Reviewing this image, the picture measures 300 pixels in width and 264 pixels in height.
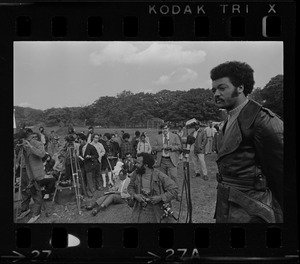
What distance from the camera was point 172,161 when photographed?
589 cm

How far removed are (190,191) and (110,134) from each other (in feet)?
3.42

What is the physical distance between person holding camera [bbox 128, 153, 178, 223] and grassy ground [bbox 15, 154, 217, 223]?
0.12m

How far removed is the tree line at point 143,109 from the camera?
19.1 feet

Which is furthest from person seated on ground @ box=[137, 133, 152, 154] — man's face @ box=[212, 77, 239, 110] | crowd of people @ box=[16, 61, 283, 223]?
man's face @ box=[212, 77, 239, 110]

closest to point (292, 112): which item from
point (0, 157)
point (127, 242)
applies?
point (127, 242)

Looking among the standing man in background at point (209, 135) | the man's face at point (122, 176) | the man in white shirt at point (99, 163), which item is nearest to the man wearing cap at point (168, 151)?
the standing man in background at point (209, 135)

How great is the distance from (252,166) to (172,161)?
2.77 feet

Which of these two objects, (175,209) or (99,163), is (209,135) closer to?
(175,209)

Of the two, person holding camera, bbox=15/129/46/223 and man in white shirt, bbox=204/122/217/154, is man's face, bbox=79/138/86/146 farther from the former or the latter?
man in white shirt, bbox=204/122/217/154

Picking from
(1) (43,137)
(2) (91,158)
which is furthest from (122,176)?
(1) (43,137)

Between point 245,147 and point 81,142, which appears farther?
point 81,142

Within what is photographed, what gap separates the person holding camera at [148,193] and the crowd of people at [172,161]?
A: 0.03 feet

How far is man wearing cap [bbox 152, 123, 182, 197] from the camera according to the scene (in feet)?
19.3

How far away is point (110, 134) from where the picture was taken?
5879 millimetres
